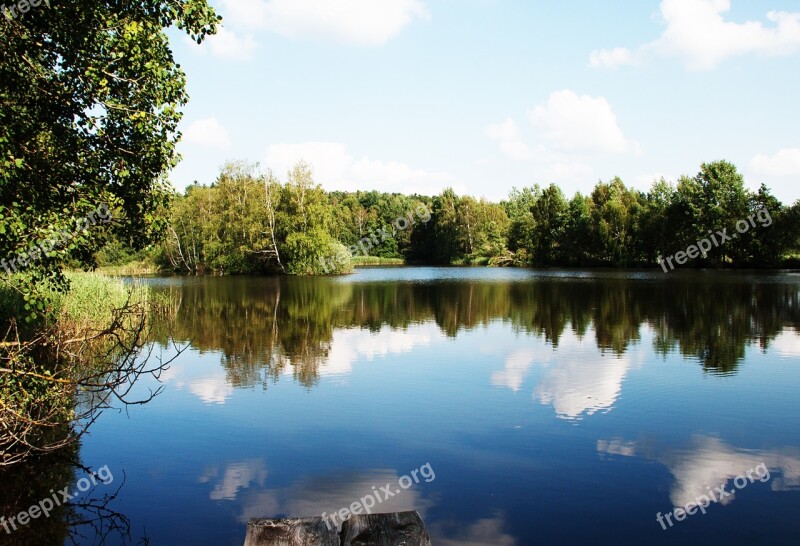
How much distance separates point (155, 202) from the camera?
10.0 m

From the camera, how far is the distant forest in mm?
63094

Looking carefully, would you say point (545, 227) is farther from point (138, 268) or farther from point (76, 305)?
point (76, 305)

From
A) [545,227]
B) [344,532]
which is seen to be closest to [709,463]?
[344,532]

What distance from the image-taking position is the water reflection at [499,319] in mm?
14617

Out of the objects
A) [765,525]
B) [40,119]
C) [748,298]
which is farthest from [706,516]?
[748,298]

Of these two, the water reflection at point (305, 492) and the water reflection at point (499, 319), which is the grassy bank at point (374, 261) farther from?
the water reflection at point (305, 492)

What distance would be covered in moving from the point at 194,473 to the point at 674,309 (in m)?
23.7

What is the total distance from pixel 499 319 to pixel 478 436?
15.7m

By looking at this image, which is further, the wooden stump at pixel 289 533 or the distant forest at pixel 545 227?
the distant forest at pixel 545 227

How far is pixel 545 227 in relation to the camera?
8781 cm

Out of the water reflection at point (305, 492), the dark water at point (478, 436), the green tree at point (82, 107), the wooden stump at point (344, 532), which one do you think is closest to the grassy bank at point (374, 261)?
the dark water at point (478, 436)

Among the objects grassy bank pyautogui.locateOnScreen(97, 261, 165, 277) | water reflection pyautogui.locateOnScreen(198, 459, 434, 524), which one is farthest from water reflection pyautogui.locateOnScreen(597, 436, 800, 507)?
grassy bank pyautogui.locateOnScreen(97, 261, 165, 277)

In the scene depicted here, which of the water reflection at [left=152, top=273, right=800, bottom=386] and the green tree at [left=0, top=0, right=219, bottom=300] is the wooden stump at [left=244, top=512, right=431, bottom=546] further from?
the water reflection at [left=152, top=273, right=800, bottom=386]

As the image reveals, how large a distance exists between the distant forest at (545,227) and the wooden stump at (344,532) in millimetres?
51022
